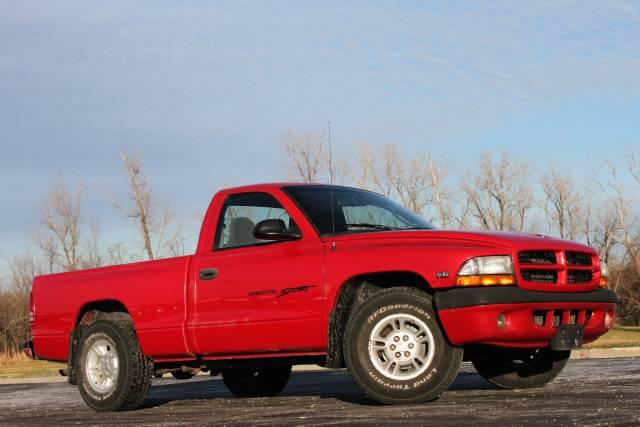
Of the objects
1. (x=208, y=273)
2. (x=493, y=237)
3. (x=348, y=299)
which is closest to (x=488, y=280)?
(x=493, y=237)

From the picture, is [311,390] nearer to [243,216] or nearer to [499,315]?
[243,216]

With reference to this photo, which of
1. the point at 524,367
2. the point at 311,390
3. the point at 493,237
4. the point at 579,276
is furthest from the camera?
the point at 311,390

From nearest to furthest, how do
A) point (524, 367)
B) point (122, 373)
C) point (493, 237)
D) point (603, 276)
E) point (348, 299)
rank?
point (493, 237)
point (348, 299)
point (603, 276)
point (524, 367)
point (122, 373)

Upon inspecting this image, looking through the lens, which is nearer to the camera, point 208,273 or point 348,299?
point 348,299

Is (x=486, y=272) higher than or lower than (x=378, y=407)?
higher

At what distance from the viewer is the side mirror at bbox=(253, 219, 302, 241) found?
7312mm

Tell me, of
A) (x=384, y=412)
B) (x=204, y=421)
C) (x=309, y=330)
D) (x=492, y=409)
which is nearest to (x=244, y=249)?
(x=309, y=330)

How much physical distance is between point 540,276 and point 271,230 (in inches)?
83.6

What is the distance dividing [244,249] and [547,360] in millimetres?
2860

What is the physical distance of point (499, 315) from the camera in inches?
255

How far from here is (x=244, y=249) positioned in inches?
311

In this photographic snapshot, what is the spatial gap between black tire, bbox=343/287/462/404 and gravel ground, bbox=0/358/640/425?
0.13 meters

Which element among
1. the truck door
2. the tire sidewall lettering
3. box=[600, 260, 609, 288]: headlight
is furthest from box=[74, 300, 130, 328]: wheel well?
box=[600, 260, 609, 288]: headlight

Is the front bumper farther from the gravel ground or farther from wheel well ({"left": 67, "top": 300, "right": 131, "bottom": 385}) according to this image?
wheel well ({"left": 67, "top": 300, "right": 131, "bottom": 385})
